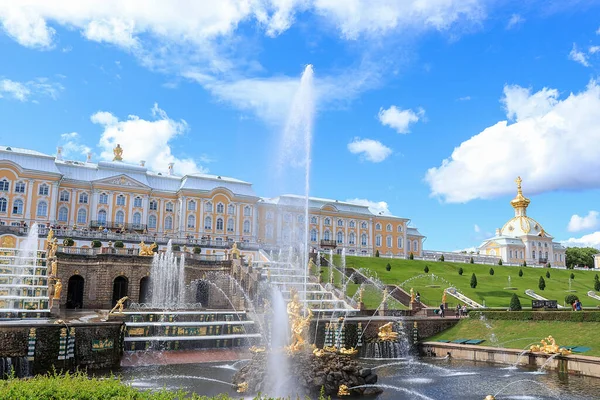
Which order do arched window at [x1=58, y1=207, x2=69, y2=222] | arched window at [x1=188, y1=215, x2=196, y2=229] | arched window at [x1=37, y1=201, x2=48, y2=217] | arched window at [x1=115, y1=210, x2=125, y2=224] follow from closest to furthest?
arched window at [x1=37, y1=201, x2=48, y2=217] < arched window at [x1=58, y1=207, x2=69, y2=222] < arched window at [x1=115, y1=210, x2=125, y2=224] < arched window at [x1=188, y1=215, x2=196, y2=229]

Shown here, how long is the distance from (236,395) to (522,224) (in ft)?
289

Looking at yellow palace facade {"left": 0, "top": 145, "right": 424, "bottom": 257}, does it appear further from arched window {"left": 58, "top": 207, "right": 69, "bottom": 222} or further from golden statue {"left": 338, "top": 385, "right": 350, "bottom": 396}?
golden statue {"left": 338, "top": 385, "right": 350, "bottom": 396}

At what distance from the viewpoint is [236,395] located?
52.6ft

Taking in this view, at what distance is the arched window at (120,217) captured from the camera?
6078cm

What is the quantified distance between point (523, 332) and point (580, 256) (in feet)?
284

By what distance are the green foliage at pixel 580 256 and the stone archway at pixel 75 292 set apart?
297ft

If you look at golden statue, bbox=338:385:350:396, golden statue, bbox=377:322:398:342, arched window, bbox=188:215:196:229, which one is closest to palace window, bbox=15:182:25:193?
arched window, bbox=188:215:196:229

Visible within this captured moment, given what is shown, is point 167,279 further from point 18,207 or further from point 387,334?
point 18,207

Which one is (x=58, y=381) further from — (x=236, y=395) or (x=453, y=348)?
(x=453, y=348)

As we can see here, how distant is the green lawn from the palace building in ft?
204

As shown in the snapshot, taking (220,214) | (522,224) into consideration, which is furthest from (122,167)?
(522,224)

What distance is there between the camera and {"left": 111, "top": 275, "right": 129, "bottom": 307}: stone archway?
37375mm

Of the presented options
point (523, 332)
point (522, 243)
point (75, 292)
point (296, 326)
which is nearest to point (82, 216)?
point (75, 292)

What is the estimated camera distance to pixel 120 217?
2404 inches
